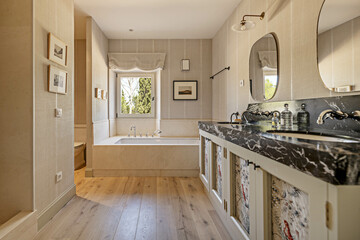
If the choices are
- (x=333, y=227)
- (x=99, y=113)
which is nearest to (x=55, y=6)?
(x=99, y=113)

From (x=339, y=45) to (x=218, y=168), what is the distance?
4.41ft

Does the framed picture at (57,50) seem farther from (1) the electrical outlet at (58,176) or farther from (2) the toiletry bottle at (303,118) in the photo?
(2) the toiletry bottle at (303,118)

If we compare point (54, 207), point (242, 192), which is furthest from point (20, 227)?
point (242, 192)

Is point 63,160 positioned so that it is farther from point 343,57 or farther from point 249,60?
point 343,57

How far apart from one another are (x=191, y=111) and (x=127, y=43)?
1.85 meters

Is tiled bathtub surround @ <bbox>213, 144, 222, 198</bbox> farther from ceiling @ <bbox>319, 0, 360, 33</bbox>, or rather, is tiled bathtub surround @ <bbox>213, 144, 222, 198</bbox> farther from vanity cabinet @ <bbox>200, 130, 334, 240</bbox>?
ceiling @ <bbox>319, 0, 360, 33</bbox>

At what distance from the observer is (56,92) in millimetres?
2160

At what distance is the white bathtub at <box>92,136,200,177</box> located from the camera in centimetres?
340

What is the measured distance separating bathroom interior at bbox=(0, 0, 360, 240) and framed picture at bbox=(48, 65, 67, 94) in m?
0.02

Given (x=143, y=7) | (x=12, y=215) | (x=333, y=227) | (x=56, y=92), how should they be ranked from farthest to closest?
(x=143, y=7) → (x=56, y=92) → (x=12, y=215) → (x=333, y=227)

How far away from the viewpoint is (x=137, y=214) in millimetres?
2129

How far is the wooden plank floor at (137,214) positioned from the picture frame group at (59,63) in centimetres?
124

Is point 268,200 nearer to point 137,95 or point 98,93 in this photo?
point 98,93

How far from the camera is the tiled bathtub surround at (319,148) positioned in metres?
0.64
